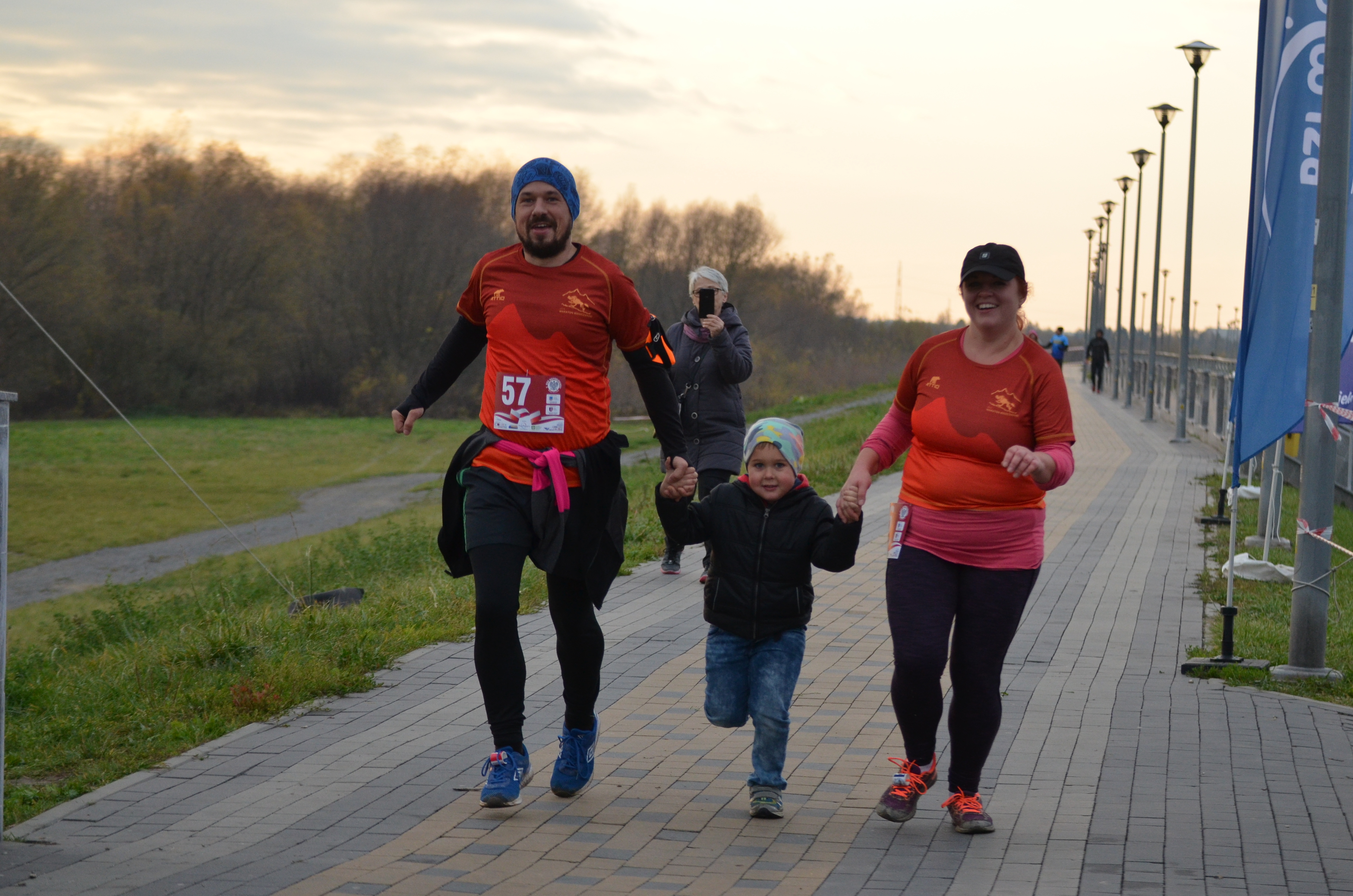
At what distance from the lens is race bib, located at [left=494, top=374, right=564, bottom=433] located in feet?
15.8

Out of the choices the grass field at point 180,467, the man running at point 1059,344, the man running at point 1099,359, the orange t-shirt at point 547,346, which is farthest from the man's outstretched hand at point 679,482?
the man running at point 1099,359

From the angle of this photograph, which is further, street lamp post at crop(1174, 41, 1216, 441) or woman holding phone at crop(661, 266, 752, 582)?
street lamp post at crop(1174, 41, 1216, 441)

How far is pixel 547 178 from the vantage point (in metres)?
4.84

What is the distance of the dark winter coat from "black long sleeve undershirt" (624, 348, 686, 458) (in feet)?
12.5

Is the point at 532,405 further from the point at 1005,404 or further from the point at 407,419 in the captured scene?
the point at 1005,404

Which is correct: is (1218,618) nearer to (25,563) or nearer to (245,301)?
(25,563)

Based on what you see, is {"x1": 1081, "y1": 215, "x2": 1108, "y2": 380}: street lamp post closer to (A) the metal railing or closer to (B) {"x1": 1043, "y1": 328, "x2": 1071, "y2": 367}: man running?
(B) {"x1": 1043, "y1": 328, "x2": 1071, "y2": 367}: man running

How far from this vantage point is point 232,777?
532cm

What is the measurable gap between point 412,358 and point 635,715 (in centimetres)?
5103

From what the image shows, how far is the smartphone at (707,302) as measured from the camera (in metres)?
8.49

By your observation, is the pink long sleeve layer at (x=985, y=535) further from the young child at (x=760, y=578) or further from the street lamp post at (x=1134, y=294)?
the street lamp post at (x=1134, y=294)

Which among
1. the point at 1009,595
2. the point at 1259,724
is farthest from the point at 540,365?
the point at 1259,724

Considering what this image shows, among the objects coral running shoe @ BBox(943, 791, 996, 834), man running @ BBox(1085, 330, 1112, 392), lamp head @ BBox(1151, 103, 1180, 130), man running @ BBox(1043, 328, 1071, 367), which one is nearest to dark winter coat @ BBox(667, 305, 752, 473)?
coral running shoe @ BBox(943, 791, 996, 834)

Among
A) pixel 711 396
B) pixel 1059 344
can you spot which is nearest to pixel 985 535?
pixel 711 396
